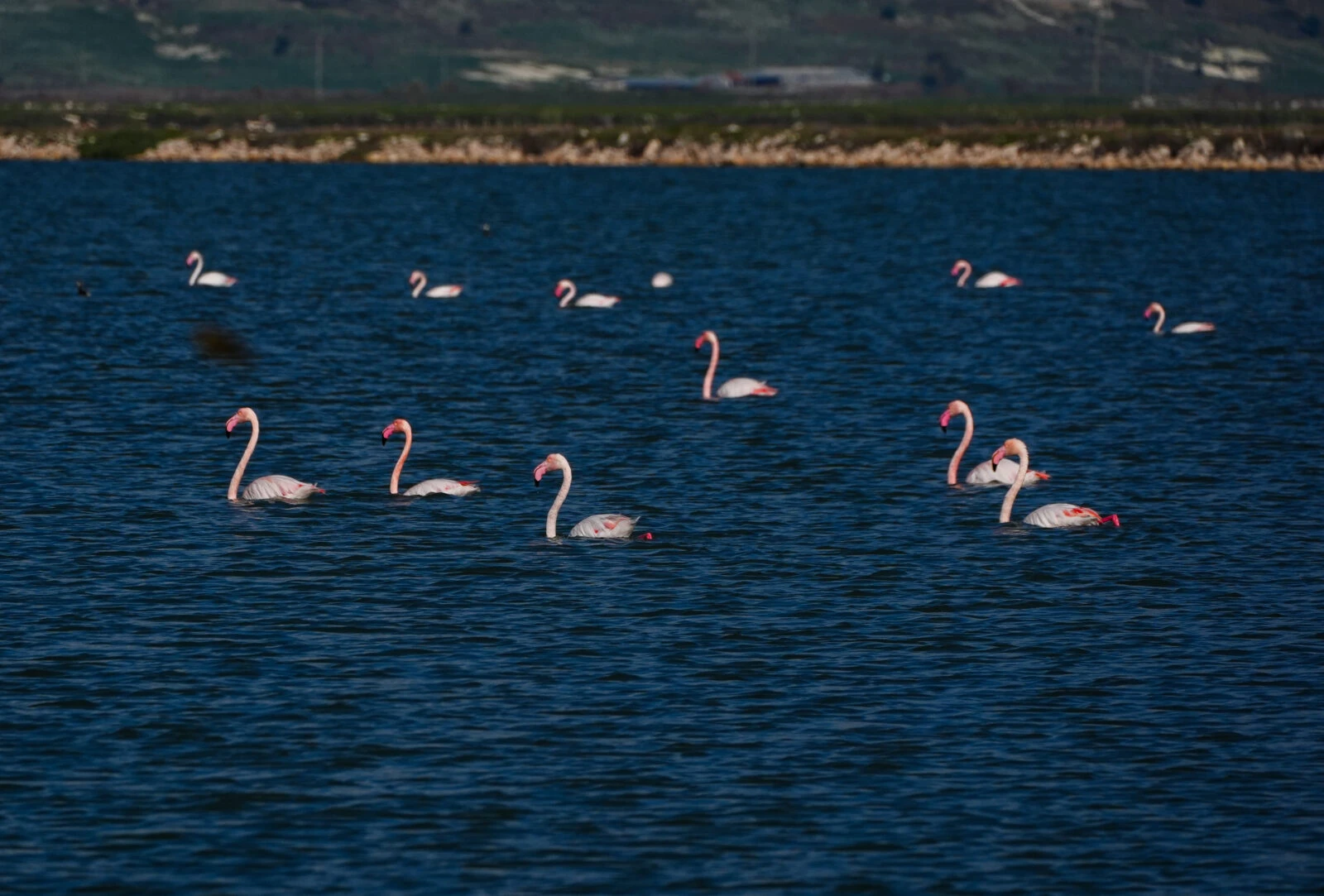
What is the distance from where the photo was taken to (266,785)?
57.9 ft

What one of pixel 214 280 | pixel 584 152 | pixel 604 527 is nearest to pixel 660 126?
pixel 584 152

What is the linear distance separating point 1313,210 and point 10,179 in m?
70.5

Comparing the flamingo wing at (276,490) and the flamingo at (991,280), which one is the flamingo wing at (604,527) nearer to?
the flamingo wing at (276,490)

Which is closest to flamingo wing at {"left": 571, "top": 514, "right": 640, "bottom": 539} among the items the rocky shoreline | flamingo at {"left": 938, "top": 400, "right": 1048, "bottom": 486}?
flamingo at {"left": 938, "top": 400, "right": 1048, "bottom": 486}

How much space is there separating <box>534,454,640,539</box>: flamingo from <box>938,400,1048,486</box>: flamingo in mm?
6312

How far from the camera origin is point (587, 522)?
27812 mm

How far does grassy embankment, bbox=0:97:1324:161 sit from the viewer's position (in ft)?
471

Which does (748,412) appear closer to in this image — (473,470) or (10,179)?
(473,470)

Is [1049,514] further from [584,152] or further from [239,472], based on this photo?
[584,152]

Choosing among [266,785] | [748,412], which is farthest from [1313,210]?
[266,785]

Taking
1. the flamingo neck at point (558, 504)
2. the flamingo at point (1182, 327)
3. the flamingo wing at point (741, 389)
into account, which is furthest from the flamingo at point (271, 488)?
the flamingo at point (1182, 327)

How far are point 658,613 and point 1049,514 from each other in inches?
291

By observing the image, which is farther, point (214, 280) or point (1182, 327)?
point (214, 280)

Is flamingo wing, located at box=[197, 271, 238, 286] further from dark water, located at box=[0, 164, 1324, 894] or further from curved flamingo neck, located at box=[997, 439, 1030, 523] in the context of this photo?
curved flamingo neck, located at box=[997, 439, 1030, 523]
